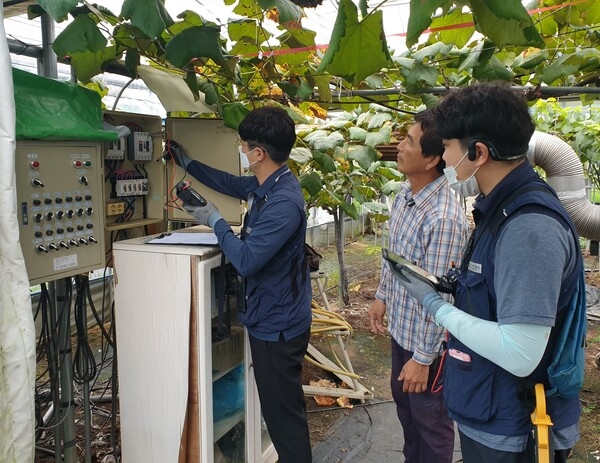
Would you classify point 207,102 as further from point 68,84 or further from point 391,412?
point 391,412

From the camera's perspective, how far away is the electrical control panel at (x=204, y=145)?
2.40 metres

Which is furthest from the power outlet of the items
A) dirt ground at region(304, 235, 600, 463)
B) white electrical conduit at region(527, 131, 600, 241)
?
white electrical conduit at region(527, 131, 600, 241)

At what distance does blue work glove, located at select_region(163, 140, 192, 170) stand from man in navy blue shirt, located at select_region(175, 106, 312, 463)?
385 mm

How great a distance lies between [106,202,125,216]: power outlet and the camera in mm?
2184

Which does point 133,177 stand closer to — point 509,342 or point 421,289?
point 421,289

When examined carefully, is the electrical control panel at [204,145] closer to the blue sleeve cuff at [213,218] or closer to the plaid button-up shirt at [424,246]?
the blue sleeve cuff at [213,218]

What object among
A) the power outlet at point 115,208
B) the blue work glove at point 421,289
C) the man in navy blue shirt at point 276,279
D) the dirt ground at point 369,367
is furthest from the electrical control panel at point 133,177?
the dirt ground at point 369,367

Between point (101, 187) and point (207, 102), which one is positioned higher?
point (207, 102)

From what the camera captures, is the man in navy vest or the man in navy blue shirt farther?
the man in navy blue shirt

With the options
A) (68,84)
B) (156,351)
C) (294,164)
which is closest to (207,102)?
(68,84)

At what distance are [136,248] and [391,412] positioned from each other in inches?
83.3

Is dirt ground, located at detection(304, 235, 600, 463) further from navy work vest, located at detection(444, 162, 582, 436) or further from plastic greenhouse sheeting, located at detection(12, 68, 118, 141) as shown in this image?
plastic greenhouse sheeting, located at detection(12, 68, 118, 141)

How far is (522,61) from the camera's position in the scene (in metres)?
2.33

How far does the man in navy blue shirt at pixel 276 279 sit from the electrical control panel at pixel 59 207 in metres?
0.41
